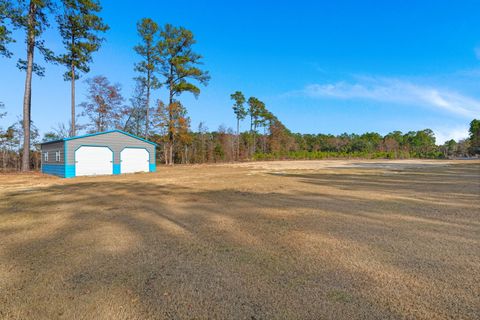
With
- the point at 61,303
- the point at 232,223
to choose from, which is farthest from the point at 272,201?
the point at 61,303

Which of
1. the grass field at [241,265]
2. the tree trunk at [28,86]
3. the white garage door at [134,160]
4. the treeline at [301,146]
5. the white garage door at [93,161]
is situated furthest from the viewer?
the treeline at [301,146]

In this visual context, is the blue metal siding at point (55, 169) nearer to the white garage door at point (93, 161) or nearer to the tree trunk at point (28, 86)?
the white garage door at point (93, 161)

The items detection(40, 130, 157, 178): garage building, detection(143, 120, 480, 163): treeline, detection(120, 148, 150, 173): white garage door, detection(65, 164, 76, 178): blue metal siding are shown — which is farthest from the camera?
detection(143, 120, 480, 163): treeline

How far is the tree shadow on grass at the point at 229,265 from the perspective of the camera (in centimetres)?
190

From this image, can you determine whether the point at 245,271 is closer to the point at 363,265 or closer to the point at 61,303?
the point at 363,265

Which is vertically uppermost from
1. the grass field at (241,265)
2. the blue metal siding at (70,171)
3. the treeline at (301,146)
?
the treeline at (301,146)

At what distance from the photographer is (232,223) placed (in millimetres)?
4320

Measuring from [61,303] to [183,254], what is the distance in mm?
1261

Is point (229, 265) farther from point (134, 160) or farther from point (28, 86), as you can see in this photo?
point (28, 86)

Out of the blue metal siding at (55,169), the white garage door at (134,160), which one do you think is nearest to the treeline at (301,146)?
the white garage door at (134,160)

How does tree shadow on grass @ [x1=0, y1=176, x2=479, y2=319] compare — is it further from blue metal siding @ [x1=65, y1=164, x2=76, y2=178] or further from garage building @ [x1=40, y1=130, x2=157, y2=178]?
garage building @ [x1=40, y1=130, x2=157, y2=178]

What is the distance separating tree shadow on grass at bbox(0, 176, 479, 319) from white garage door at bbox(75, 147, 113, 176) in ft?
36.6

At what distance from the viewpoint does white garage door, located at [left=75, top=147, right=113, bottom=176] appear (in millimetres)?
14516

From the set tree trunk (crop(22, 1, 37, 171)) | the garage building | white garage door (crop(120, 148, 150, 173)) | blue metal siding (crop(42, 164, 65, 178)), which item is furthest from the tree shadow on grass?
tree trunk (crop(22, 1, 37, 171))
